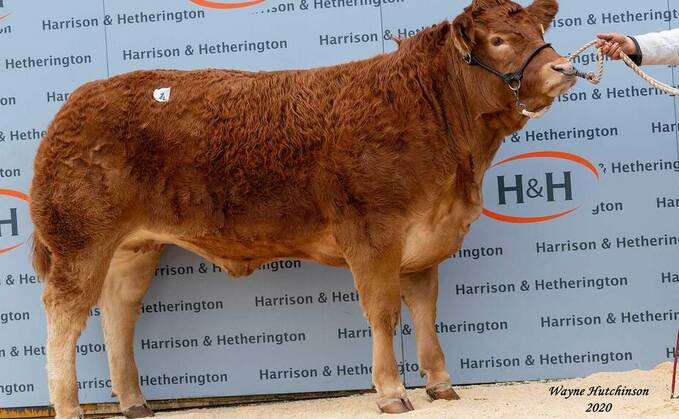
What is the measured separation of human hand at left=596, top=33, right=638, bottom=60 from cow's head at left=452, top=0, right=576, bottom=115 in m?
0.33

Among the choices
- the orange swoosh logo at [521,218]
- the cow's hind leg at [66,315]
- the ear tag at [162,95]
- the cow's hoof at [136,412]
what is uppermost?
the ear tag at [162,95]

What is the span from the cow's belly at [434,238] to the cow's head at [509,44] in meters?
0.93

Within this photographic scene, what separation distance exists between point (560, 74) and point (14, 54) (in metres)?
4.45

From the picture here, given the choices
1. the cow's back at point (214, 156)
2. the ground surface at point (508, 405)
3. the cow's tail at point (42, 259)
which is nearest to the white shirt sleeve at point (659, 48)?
the cow's back at point (214, 156)

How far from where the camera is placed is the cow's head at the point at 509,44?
6117mm

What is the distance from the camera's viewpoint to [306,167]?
21.1 ft

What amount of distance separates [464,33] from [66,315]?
3417mm

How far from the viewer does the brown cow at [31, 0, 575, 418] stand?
20.8 ft

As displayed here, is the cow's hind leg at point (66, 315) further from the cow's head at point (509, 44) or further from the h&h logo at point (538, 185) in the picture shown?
the h&h logo at point (538, 185)

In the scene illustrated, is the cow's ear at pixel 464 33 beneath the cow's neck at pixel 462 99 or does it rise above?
above

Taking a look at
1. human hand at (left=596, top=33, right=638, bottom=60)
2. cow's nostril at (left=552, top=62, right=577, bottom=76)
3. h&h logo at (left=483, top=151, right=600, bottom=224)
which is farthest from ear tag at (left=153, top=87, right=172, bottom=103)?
human hand at (left=596, top=33, right=638, bottom=60)

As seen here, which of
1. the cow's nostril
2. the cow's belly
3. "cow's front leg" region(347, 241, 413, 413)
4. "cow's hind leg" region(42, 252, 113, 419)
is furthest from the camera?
"cow's hind leg" region(42, 252, 113, 419)

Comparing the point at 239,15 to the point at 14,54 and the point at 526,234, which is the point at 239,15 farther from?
the point at 526,234

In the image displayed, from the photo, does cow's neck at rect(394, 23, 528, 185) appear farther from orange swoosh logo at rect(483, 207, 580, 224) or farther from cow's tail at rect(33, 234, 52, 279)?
cow's tail at rect(33, 234, 52, 279)
